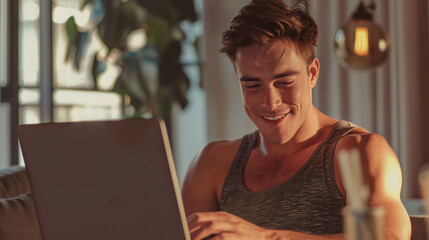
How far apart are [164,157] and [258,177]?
0.82m

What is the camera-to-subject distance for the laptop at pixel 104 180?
32.2 inches

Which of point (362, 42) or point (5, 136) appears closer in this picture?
point (362, 42)

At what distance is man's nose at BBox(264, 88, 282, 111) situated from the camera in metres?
1.48

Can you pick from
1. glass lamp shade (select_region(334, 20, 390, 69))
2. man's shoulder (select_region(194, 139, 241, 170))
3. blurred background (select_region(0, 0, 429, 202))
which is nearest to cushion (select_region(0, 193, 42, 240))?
man's shoulder (select_region(194, 139, 241, 170))

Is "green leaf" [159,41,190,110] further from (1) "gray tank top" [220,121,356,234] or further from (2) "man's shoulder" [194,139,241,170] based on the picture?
(1) "gray tank top" [220,121,356,234]

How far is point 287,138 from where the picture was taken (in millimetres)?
1583

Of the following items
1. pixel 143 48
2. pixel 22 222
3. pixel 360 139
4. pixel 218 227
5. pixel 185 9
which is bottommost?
pixel 22 222

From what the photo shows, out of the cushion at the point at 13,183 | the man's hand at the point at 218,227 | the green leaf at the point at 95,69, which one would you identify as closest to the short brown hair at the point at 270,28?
the man's hand at the point at 218,227

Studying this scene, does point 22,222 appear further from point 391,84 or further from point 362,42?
point 391,84

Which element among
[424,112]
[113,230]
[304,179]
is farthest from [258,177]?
[424,112]

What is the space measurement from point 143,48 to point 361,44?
1789 millimetres

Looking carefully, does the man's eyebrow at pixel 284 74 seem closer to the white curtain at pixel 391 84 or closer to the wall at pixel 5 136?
the white curtain at pixel 391 84

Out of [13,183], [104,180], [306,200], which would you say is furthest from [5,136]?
[104,180]

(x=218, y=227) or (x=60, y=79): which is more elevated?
(x=60, y=79)
